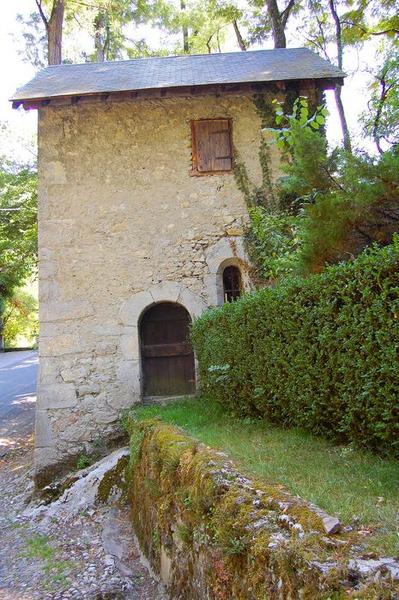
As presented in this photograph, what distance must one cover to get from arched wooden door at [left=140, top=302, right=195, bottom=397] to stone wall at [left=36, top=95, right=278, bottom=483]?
0.50 meters

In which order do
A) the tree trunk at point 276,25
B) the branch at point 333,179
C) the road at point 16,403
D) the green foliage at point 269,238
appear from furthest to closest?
the tree trunk at point 276,25 < the road at point 16,403 < the green foliage at point 269,238 < the branch at point 333,179

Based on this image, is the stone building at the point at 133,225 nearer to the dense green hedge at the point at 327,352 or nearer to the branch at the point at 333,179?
the dense green hedge at the point at 327,352

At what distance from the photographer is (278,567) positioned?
198 cm

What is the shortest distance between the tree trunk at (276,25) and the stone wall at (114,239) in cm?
623

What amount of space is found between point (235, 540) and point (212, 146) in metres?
7.04

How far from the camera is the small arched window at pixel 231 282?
835cm

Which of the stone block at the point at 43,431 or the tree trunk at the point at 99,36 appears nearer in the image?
the stone block at the point at 43,431

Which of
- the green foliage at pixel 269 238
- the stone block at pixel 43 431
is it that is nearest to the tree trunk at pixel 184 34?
the green foliage at pixel 269 238

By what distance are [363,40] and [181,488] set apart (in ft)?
40.3

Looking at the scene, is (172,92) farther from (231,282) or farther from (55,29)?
(55,29)

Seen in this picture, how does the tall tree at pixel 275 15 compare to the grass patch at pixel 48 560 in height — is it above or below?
above

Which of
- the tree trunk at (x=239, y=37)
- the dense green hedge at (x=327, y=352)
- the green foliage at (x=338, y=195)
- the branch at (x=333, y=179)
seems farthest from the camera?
the tree trunk at (x=239, y=37)

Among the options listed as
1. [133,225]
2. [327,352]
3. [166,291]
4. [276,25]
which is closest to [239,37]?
[276,25]

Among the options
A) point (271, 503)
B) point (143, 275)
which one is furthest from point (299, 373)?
point (143, 275)
